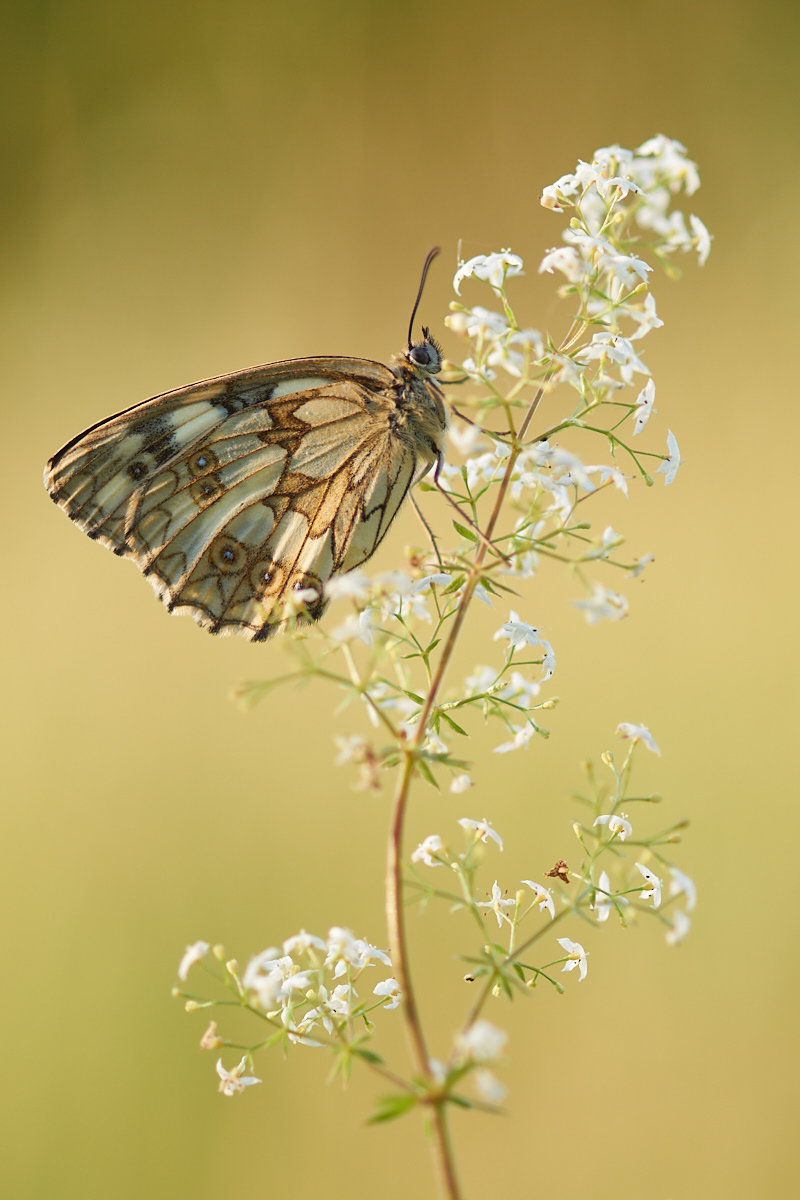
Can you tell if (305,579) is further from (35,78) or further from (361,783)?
(35,78)

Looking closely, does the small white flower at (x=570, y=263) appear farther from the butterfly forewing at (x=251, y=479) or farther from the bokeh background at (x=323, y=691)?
the bokeh background at (x=323, y=691)

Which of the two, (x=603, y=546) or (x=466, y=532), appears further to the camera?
(x=466, y=532)

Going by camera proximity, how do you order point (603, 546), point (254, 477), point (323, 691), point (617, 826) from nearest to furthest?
1. point (603, 546)
2. point (617, 826)
3. point (254, 477)
4. point (323, 691)

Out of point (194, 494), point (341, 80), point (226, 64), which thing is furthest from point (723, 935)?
point (226, 64)

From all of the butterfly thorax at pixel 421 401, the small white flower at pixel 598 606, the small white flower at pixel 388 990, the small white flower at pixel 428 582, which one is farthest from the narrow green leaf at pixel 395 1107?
the butterfly thorax at pixel 421 401

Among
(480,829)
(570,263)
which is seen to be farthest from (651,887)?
(570,263)

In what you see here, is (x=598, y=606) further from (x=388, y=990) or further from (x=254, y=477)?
(x=254, y=477)
